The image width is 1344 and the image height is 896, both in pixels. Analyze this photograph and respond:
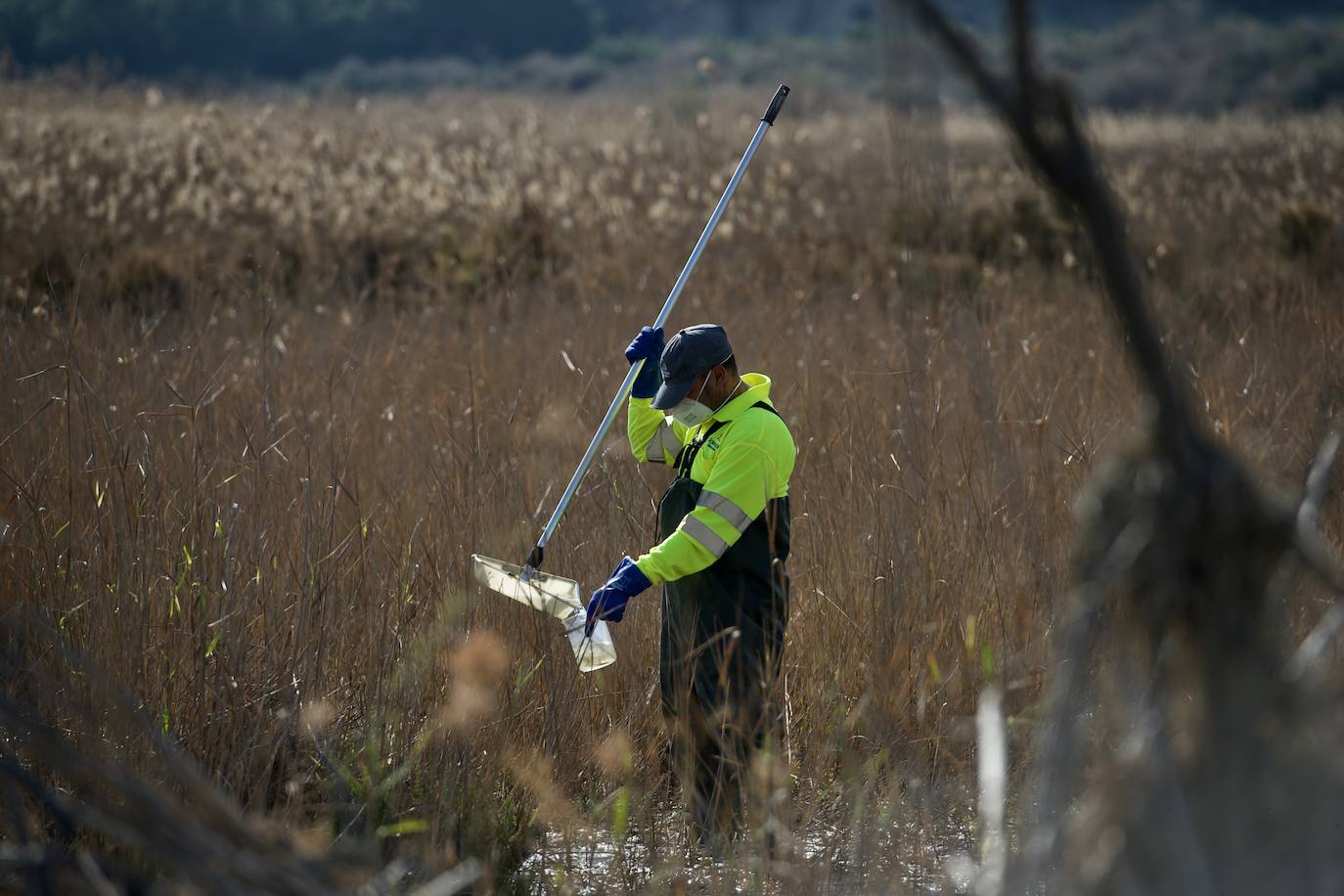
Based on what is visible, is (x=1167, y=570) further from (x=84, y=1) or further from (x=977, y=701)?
(x=84, y=1)

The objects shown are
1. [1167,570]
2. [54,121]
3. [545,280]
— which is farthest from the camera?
[54,121]

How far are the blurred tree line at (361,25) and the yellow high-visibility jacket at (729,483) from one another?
37901 mm

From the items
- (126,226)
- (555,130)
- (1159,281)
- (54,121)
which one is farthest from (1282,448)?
(555,130)

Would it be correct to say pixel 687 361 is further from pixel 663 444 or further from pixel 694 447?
pixel 663 444

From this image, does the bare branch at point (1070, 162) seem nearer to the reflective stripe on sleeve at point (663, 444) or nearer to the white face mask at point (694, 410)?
the white face mask at point (694, 410)

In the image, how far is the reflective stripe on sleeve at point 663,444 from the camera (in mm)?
4039

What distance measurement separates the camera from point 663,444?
4039mm

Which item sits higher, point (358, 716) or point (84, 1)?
point (84, 1)

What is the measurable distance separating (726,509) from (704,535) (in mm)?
96

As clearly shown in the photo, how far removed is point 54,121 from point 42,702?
1479 centimetres

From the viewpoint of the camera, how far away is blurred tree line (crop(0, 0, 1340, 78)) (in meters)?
40.8

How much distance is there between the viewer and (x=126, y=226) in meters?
12.2

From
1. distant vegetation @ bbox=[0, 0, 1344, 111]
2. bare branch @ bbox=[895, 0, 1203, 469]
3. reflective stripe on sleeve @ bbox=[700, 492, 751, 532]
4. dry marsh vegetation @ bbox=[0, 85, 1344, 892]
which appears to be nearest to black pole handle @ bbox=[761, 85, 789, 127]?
dry marsh vegetation @ bbox=[0, 85, 1344, 892]

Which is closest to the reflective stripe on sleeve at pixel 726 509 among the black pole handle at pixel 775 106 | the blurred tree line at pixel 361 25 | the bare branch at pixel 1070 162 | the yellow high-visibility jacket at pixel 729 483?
the yellow high-visibility jacket at pixel 729 483
